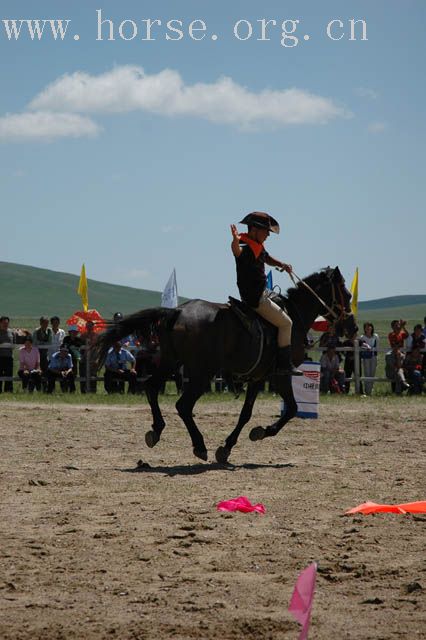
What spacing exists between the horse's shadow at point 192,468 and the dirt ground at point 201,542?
0.02 metres

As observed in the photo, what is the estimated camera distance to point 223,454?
12523mm

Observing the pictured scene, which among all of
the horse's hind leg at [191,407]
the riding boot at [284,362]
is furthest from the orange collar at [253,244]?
the horse's hind leg at [191,407]

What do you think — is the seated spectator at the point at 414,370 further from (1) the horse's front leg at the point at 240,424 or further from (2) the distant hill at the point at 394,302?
(2) the distant hill at the point at 394,302

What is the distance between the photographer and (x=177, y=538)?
800 cm

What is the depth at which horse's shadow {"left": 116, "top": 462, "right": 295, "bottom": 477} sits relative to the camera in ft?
38.5

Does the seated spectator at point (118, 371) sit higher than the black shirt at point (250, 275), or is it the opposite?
the black shirt at point (250, 275)

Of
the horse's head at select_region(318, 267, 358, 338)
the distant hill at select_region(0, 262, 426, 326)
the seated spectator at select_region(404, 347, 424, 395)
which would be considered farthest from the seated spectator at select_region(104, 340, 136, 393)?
the distant hill at select_region(0, 262, 426, 326)

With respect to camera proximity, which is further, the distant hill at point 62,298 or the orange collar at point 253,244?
the distant hill at point 62,298

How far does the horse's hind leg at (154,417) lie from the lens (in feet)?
41.4

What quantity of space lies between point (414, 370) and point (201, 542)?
17.8m

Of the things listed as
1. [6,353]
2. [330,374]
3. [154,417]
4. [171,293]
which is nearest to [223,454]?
[154,417]

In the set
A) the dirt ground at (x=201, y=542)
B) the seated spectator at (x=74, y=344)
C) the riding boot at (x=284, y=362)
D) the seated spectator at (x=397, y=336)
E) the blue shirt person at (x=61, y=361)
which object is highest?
the seated spectator at (x=397, y=336)

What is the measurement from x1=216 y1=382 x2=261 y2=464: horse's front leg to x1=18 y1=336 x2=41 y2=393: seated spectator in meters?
11.5

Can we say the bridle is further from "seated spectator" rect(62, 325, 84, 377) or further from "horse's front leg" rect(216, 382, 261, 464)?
"seated spectator" rect(62, 325, 84, 377)
